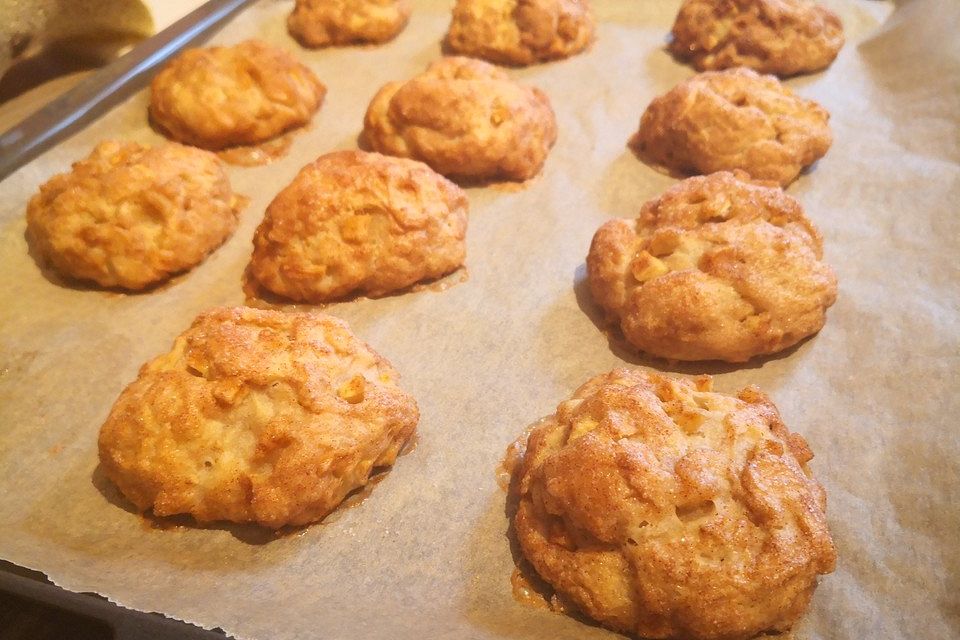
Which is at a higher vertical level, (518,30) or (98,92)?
(98,92)

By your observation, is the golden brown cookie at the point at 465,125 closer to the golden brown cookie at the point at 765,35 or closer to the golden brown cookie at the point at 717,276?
the golden brown cookie at the point at 717,276

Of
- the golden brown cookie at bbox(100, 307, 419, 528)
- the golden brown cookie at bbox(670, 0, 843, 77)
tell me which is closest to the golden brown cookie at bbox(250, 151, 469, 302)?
the golden brown cookie at bbox(100, 307, 419, 528)

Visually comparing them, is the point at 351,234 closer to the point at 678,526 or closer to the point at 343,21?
the point at 678,526

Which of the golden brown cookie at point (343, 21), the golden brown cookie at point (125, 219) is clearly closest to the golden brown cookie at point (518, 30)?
the golden brown cookie at point (343, 21)

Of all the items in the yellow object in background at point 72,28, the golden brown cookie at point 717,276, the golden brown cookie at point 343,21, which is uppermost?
the yellow object in background at point 72,28

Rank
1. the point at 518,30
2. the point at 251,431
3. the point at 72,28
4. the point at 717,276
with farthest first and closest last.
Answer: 1. the point at 518,30
2. the point at 72,28
3. the point at 717,276
4. the point at 251,431

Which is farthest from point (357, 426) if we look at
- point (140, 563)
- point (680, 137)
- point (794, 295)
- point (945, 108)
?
A: point (945, 108)

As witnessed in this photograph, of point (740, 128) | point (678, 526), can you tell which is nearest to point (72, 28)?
point (740, 128)
